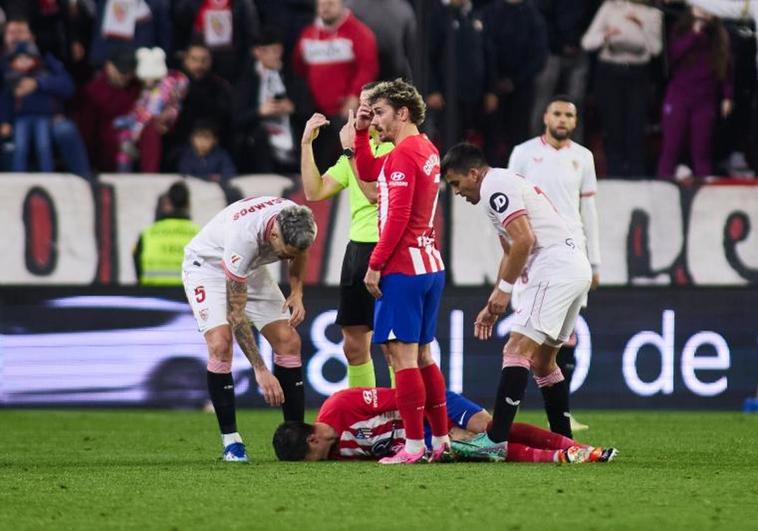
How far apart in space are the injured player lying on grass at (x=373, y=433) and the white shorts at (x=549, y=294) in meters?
0.54

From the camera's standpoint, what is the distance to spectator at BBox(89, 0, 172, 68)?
16.1m

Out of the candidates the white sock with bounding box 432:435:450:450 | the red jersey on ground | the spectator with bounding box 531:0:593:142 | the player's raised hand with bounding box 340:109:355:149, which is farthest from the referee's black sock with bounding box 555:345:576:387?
the spectator with bounding box 531:0:593:142

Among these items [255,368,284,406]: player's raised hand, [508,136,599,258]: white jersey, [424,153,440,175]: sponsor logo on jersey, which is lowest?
[255,368,284,406]: player's raised hand

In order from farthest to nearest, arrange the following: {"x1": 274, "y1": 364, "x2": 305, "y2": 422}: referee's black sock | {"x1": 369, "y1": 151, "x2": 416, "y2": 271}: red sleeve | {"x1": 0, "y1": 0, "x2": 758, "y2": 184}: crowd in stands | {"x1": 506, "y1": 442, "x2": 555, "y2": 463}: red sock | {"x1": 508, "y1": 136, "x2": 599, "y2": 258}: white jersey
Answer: {"x1": 0, "y1": 0, "x2": 758, "y2": 184}: crowd in stands < {"x1": 508, "y1": 136, "x2": 599, "y2": 258}: white jersey < {"x1": 274, "y1": 364, "x2": 305, "y2": 422}: referee's black sock < {"x1": 506, "y1": 442, "x2": 555, "y2": 463}: red sock < {"x1": 369, "y1": 151, "x2": 416, "y2": 271}: red sleeve

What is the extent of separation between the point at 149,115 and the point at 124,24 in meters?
0.91

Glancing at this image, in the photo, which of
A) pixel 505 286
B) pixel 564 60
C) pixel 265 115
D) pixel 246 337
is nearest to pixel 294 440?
pixel 246 337

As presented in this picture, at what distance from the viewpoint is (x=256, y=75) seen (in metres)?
16.1

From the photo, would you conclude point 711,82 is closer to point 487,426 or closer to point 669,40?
point 669,40

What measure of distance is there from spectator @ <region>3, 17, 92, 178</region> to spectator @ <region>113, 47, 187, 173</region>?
1.35ft

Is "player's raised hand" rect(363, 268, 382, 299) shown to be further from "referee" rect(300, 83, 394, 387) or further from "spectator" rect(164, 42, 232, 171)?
"spectator" rect(164, 42, 232, 171)

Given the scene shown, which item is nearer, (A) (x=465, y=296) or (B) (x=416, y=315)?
(B) (x=416, y=315)

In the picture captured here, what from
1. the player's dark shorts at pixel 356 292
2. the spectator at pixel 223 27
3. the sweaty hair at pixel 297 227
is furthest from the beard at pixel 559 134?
the spectator at pixel 223 27

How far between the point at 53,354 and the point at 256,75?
138 inches

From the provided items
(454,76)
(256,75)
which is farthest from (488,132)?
(256,75)
